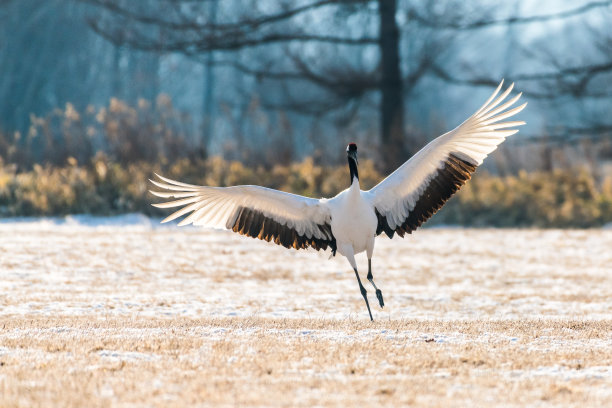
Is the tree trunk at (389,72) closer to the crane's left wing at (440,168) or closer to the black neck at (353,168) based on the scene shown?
the crane's left wing at (440,168)

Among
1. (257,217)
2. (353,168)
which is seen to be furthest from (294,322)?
(353,168)

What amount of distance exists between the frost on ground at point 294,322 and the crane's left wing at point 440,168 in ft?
3.11

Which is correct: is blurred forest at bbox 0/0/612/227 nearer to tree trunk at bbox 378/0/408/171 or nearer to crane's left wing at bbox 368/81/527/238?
tree trunk at bbox 378/0/408/171

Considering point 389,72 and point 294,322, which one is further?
point 389,72

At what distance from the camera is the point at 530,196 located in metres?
15.1

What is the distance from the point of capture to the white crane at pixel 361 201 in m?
6.81

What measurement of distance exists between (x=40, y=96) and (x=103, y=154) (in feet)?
57.5

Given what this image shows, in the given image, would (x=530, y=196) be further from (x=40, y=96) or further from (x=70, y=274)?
(x=40, y=96)

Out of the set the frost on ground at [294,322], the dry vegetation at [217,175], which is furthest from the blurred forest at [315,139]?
the frost on ground at [294,322]

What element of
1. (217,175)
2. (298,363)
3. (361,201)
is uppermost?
(217,175)

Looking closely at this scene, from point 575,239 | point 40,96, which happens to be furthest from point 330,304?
point 40,96

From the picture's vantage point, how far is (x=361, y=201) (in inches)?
265

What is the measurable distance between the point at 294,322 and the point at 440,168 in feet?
5.68

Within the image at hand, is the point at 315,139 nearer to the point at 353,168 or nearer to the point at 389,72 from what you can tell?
the point at 389,72
